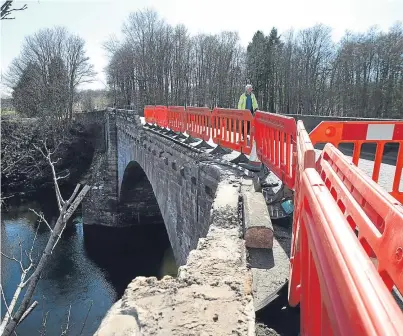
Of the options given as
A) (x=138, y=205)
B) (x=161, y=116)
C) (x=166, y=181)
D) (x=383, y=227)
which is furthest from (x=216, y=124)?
(x=138, y=205)

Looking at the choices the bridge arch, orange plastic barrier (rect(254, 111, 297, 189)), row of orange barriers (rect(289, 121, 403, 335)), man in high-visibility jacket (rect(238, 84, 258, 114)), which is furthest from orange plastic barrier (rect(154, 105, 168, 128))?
row of orange barriers (rect(289, 121, 403, 335))

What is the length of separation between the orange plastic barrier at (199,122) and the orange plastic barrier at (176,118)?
44cm

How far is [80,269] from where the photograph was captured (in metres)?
14.8

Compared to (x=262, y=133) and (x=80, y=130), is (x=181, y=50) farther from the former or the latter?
(x=262, y=133)

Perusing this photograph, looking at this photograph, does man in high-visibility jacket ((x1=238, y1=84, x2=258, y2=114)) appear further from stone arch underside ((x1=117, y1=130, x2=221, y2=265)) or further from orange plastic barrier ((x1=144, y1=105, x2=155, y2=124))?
orange plastic barrier ((x1=144, y1=105, x2=155, y2=124))

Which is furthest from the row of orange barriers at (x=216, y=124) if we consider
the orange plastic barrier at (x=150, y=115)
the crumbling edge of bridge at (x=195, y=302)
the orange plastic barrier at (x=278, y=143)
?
the crumbling edge of bridge at (x=195, y=302)

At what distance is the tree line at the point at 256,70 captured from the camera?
26.5 meters

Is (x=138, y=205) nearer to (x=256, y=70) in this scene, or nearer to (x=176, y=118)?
(x=176, y=118)

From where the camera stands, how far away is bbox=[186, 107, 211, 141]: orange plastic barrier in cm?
747

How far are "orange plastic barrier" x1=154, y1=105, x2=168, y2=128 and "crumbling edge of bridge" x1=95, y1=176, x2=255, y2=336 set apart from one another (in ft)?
31.2

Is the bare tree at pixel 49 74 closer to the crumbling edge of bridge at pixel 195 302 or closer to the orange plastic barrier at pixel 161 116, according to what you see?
the orange plastic barrier at pixel 161 116

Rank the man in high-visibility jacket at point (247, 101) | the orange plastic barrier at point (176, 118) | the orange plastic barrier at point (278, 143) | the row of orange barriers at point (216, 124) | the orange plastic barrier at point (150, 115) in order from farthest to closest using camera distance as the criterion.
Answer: the orange plastic barrier at point (150, 115) < the orange plastic barrier at point (176, 118) < the man in high-visibility jacket at point (247, 101) < the row of orange barriers at point (216, 124) < the orange plastic barrier at point (278, 143)

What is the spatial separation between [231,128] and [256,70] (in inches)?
1128

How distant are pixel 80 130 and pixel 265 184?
84.4ft
